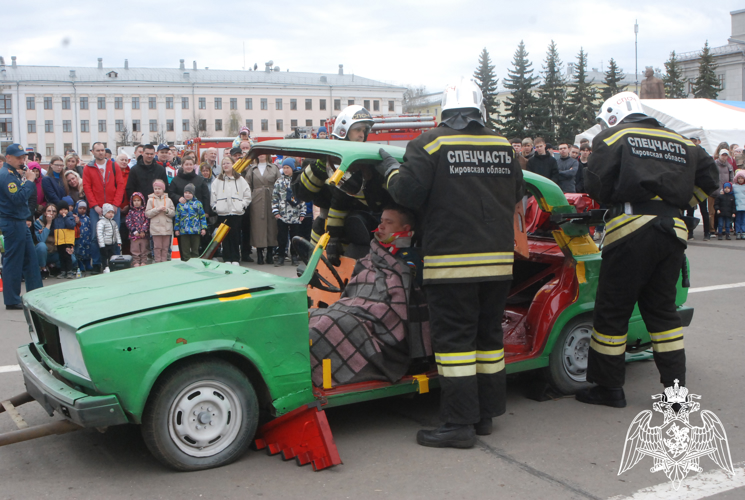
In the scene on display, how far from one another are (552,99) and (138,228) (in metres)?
46.8

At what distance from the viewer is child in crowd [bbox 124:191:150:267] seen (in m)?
10.6

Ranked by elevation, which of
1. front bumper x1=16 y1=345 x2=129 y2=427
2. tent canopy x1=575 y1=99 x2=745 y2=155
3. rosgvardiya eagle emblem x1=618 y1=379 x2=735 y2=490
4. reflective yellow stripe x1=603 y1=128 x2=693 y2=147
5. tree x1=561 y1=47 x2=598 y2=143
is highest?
tree x1=561 y1=47 x2=598 y2=143

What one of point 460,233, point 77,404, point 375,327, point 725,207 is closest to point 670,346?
point 460,233

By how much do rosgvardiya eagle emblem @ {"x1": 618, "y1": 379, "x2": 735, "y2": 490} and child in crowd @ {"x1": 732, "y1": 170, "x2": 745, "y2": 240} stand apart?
11.9 meters

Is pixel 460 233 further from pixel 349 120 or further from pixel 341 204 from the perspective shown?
pixel 349 120

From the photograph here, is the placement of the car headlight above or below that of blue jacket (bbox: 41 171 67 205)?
below

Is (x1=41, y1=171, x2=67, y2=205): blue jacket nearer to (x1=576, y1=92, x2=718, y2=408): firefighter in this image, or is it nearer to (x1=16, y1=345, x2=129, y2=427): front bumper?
(x1=16, y1=345, x2=129, y2=427): front bumper

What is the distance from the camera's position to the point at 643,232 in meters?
4.59

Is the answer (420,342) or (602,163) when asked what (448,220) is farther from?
(602,163)

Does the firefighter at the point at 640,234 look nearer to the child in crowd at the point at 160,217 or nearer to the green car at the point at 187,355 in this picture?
the green car at the point at 187,355

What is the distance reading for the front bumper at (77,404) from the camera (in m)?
3.33

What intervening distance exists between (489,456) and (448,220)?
1.38m

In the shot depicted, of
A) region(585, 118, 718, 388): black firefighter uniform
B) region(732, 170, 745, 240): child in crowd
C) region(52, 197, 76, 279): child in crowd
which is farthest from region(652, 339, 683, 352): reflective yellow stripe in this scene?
region(732, 170, 745, 240): child in crowd

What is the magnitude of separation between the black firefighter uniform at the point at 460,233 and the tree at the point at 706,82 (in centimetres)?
5733
